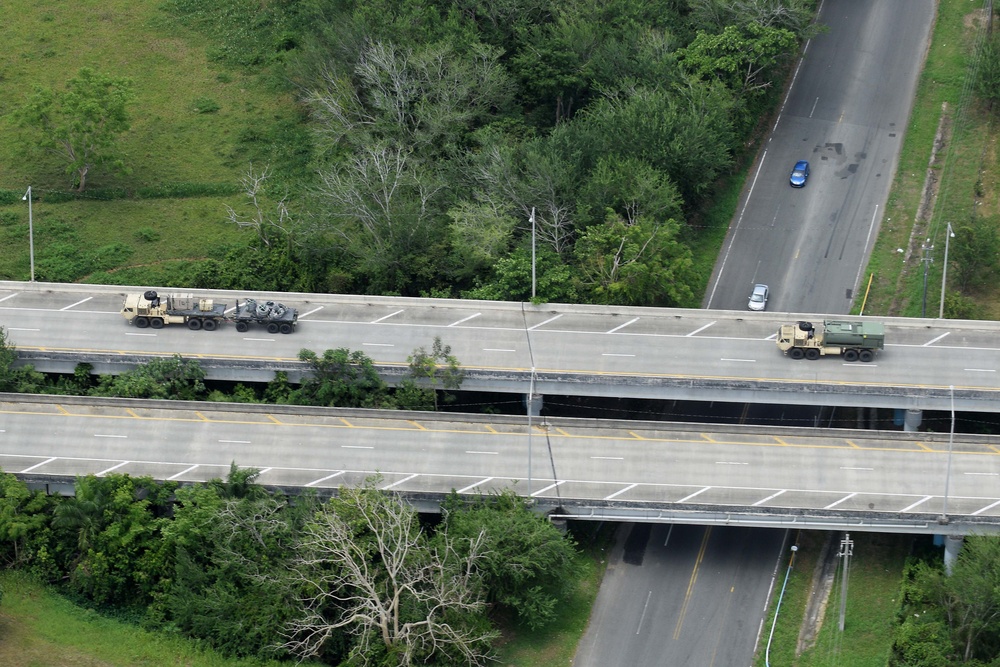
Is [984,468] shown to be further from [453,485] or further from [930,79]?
[930,79]

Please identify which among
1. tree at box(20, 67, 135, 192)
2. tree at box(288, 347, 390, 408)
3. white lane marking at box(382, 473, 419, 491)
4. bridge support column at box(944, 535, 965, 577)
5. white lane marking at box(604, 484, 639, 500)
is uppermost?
tree at box(20, 67, 135, 192)

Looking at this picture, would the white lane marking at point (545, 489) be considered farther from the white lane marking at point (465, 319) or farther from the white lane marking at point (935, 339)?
the white lane marking at point (935, 339)

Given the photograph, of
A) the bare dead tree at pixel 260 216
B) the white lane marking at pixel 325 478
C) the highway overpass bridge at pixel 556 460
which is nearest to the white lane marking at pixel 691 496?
the highway overpass bridge at pixel 556 460

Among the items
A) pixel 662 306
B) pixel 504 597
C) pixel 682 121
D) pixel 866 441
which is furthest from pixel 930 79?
pixel 504 597

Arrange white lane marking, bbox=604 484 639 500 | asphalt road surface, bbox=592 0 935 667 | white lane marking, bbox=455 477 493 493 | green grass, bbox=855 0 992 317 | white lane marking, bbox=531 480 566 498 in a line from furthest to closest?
green grass, bbox=855 0 992 317, white lane marking, bbox=455 477 493 493, white lane marking, bbox=531 480 566 498, white lane marking, bbox=604 484 639 500, asphalt road surface, bbox=592 0 935 667

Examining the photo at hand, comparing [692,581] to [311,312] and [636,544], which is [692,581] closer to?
[636,544]

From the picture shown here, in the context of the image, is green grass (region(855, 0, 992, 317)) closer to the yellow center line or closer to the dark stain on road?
A: the yellow center line

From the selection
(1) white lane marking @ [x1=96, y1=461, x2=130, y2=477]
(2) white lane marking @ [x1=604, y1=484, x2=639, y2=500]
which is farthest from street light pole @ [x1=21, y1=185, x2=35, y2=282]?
(2) white lane marking @ [x1=604, y1=484, x2=639, y2=500]
